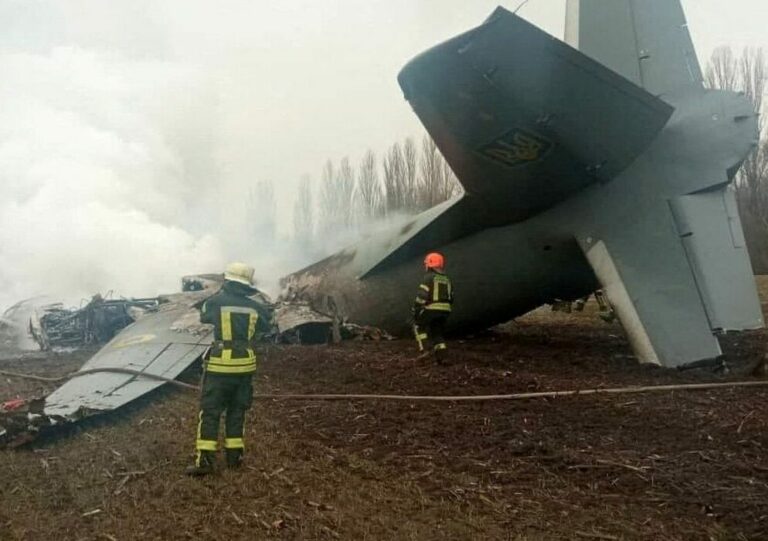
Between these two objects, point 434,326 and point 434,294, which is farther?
point 434,326

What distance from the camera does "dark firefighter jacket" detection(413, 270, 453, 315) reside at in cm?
905

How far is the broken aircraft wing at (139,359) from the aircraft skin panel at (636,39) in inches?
266

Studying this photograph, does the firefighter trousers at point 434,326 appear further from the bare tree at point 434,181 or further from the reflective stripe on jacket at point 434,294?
the bare tree at point 434,181

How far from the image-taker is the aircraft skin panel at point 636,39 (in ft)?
31.5

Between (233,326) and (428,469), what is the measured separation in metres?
1.88

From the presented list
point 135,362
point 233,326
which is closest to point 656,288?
point 233,326

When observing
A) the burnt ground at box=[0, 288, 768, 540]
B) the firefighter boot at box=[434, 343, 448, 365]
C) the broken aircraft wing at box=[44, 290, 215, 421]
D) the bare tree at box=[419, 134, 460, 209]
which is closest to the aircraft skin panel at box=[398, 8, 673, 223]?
the firefighter boot at box=[434, 343, 448, 365]

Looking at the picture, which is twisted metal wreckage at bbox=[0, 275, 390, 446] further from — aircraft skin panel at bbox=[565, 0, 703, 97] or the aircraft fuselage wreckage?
aircraft skin panel at bbox=[565, 0, 703, 97]

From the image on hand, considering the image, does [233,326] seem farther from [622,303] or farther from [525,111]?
[622,303]

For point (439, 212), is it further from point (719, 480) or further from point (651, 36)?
point (719, 480)

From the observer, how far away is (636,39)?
381 inches

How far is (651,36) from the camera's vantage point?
9.68 meters

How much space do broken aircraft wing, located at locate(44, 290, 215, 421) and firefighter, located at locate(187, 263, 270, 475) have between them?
182 cm

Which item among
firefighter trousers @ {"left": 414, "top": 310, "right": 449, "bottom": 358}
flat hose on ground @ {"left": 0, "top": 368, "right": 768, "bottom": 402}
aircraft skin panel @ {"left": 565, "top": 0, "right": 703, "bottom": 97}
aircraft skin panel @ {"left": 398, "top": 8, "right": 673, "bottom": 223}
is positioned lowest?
flat hose on ground @ {"left": 0, "top": 368, "right": 768, "bottom": 402}
